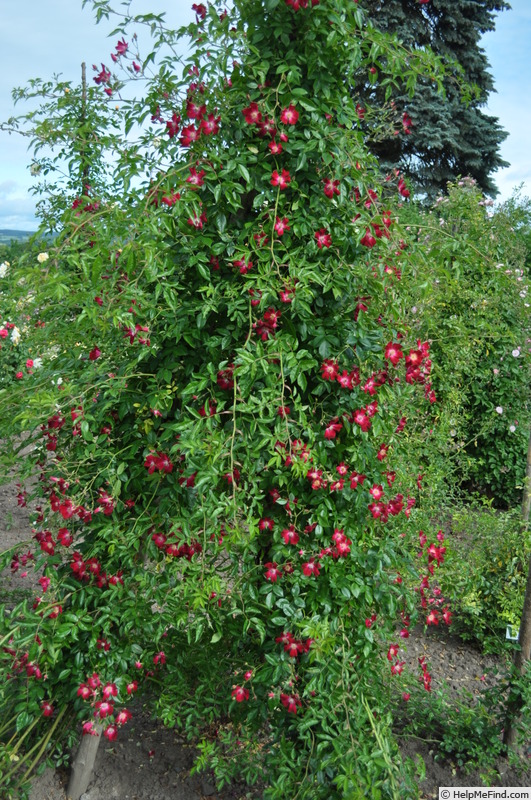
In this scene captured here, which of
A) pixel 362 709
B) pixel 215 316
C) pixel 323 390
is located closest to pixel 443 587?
pixel 362 709

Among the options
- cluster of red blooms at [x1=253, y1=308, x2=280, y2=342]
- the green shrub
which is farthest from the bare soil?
cluster of red blooms at [x1=253, y1=308, x2=280, y2=342]

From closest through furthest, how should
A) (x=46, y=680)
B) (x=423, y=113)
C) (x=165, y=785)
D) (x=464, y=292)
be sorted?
1. (x=46, y=680)
2. (x=165, y=785)
3. (x=464, y=292)
4. (x=423, y=113)

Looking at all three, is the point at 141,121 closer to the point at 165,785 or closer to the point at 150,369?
the point at 150,369

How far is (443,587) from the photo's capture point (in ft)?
11.7

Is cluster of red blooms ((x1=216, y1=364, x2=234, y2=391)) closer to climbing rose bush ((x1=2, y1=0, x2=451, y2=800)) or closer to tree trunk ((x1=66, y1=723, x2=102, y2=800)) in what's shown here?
climbing rose bush ((x1=2, y1=0, x2=451, y2=800))

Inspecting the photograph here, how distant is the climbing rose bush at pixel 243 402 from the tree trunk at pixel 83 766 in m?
0.23

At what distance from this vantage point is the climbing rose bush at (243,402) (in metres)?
1.86

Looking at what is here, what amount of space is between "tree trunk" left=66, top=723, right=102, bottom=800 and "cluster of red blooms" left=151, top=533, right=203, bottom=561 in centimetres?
82

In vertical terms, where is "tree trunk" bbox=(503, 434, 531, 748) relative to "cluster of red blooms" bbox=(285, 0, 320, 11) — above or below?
below

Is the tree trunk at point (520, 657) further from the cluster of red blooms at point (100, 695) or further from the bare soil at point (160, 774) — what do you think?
the cluster of red blooms at point (100, 695)

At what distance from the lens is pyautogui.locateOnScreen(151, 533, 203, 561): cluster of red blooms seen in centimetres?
191

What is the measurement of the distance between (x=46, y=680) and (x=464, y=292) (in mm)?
3769

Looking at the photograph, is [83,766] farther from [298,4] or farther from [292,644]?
[298,4]

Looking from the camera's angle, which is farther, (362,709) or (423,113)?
(423,113)
